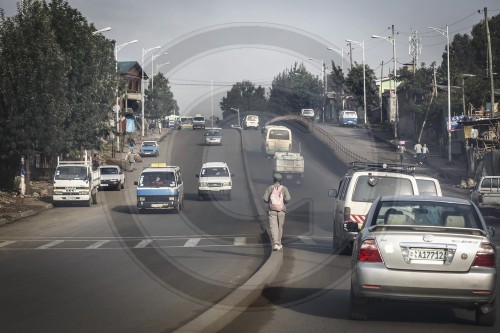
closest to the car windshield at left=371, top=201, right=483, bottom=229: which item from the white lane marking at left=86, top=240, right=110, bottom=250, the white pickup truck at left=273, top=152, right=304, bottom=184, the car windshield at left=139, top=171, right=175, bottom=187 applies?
the white lane marking at left=86, top=240, right=110, bottom=250

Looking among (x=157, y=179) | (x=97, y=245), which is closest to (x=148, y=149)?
(x=157, y=179)

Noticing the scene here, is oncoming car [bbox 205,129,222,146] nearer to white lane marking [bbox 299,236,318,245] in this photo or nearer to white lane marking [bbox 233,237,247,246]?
white lane marking [bbox 233,237,247,246]

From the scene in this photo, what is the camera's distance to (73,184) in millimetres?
40250

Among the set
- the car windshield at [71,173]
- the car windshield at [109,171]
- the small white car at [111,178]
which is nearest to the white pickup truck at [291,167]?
the small white car at [111,178]

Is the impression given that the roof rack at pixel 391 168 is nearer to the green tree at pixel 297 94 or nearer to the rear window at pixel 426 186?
the rear window at pixel 426 186

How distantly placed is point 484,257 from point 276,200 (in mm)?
8873

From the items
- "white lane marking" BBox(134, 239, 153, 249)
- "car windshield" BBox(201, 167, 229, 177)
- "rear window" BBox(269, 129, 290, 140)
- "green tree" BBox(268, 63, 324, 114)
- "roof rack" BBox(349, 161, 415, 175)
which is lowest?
"white lane marking" BBox(134, 239, 153, 249)

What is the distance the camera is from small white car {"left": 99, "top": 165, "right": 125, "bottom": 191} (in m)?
52.4

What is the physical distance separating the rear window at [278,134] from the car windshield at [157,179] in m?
33.4

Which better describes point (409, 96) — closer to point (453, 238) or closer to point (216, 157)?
point (216, 157)

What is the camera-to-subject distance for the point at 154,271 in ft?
50.8

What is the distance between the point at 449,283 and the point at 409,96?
8445 centimetres

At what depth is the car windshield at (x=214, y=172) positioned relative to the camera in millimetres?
44697

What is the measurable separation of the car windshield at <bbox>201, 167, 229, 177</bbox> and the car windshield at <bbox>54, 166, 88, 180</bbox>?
23.5 feet
